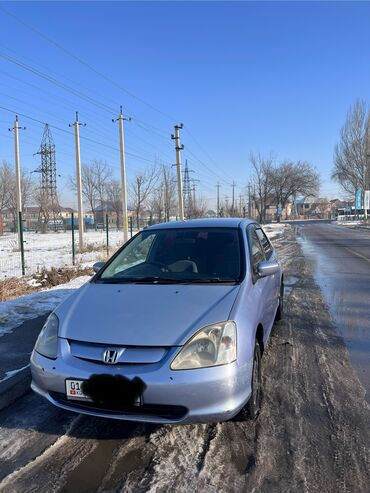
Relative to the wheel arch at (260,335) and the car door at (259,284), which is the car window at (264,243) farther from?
the wheel arch at (260,335)

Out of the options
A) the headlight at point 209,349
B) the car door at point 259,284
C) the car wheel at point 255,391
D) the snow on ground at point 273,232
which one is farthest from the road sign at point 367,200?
the headlight at point 209,349

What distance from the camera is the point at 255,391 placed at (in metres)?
3.43

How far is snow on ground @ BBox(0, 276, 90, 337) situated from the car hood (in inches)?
112

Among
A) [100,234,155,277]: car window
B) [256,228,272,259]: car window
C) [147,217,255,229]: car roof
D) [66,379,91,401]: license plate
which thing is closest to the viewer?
[66,379,91,401]: license plate

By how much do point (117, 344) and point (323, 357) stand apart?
2.97 metres

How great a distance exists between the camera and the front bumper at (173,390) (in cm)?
287

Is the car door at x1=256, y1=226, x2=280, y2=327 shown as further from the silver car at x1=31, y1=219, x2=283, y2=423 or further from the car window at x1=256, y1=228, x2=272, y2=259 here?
the silver car at x1=31, y1=219, x2=283, y2=423

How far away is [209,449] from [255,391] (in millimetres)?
594

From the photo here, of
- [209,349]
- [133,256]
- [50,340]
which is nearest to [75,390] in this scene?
[50,340]

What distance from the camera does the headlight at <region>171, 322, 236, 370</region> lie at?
295cm

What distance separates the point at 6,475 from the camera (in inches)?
113

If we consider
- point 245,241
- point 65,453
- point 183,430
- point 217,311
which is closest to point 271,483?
point 183,430

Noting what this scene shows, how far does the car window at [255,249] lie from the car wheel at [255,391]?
35.9 inches

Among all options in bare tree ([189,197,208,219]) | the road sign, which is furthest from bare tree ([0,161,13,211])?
the road sign
